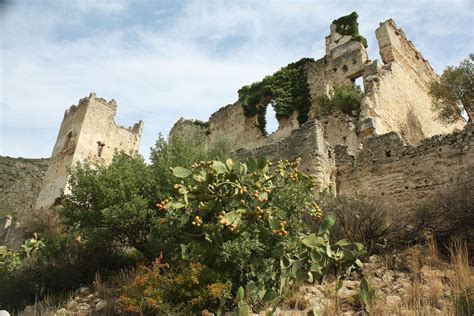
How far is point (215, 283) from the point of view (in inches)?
229

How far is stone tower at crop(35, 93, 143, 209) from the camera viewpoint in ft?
71.9

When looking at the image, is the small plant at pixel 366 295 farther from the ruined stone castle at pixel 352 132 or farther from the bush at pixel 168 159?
the ruined stone castle at pixel 352 132

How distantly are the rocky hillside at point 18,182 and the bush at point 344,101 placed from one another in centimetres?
2222

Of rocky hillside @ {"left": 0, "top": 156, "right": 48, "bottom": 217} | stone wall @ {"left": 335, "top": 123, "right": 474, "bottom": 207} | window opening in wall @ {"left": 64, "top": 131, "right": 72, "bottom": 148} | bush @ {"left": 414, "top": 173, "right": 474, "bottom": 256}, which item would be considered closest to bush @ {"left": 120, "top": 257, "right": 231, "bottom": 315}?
bush @ {"left": 414, "top": 173, "right": 474, "bottom": 256}

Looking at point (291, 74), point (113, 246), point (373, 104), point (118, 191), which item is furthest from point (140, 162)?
point (291, 74)

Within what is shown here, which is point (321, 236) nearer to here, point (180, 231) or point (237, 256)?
point (237, 256)

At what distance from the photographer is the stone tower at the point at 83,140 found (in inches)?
863

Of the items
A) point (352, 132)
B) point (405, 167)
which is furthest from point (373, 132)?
point (405, 167)

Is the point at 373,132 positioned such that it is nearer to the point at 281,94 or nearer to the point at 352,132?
the point at 352,132

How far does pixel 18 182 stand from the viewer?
35375 millimetres

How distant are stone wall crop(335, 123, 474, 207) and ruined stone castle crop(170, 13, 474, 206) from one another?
2cm

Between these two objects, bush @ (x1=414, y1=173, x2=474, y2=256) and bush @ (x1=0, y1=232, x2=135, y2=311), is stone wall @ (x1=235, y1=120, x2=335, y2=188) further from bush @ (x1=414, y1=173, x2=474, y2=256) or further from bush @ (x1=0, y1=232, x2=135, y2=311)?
bush @ (x1=0, y1=232, x2=135, y2=311)

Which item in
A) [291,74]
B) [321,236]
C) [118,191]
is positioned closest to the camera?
[321,236]

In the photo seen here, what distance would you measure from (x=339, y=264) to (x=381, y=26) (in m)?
16.7
